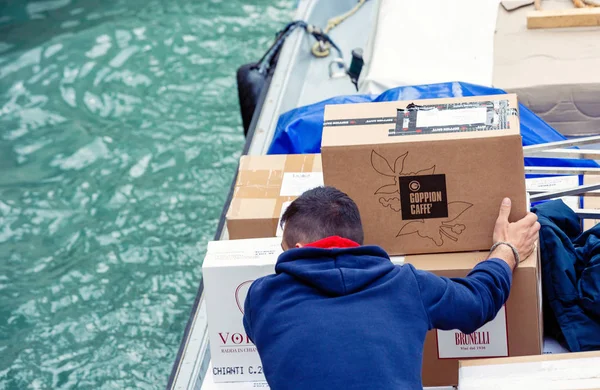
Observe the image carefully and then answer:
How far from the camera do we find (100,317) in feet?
12.1

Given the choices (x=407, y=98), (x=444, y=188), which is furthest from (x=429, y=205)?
(x=407, y=98)

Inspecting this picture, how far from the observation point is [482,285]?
1.78 m

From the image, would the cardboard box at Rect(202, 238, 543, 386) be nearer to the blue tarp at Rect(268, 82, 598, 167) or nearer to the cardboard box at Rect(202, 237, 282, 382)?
the cardboard box at Rect(202, 237, 282, 382)

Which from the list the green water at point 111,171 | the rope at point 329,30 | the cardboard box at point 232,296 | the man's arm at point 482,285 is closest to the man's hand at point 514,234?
the man's arm at point 482,285

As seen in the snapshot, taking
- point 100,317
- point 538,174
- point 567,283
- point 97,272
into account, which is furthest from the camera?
point 97,272

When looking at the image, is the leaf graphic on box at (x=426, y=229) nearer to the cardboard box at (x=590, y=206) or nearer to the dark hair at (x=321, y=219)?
the dark hair at (x=321, y=219)

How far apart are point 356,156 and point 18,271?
2.54m

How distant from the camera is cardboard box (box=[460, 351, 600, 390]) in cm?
170

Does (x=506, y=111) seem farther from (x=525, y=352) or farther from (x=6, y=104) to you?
(x=6, y=104)

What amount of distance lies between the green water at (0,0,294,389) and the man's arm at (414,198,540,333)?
72.0 inches

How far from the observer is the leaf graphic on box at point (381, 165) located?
192cm

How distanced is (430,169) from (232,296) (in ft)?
1.74

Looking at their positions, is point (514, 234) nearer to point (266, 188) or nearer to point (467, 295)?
point (467, 295)

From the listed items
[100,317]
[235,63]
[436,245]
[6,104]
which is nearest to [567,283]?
[436,245]
